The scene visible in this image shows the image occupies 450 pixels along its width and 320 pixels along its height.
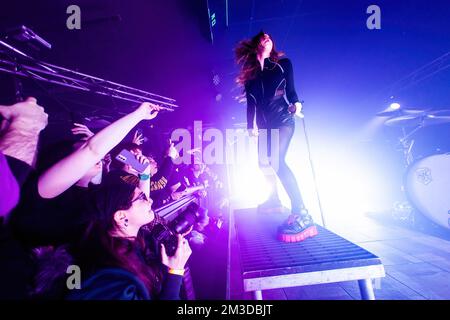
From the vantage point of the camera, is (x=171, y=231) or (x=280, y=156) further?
(x=280, y=156)

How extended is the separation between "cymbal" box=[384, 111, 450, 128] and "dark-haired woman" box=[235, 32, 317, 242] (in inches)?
165

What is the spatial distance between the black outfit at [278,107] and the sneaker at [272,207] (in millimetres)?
1247

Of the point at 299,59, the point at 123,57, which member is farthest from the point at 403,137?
the point at 123,57

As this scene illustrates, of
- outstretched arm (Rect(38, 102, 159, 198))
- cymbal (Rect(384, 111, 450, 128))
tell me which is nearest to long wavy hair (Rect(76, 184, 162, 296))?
outstretched arm (Rect(38, 102, 159, 198))

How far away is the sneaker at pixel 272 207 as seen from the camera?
326cm

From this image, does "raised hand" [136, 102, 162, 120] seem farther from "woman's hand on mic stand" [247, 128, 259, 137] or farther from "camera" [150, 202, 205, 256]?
"woman's hand on mic stand" [247, 128, 259, 137]

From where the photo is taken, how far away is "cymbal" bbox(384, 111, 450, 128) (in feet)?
13.2

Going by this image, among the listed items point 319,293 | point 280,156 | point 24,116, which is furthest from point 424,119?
point 24,116

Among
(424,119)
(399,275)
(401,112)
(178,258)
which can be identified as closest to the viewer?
(178,258)

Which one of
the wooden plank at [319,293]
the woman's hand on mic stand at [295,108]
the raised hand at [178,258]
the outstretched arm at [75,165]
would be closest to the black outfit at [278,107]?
the woman's hand on mic stand at [295,108]

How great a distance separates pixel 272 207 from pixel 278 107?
1.80m

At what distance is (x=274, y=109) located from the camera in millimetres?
2213

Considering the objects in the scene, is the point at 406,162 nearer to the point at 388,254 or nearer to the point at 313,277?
the point at 388,254
